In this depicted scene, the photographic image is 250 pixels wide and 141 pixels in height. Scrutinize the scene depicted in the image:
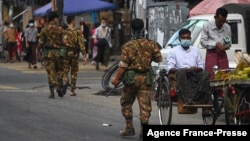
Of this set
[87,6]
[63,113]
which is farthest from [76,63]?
[87,6]

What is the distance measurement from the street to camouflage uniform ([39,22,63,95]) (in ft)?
2.15

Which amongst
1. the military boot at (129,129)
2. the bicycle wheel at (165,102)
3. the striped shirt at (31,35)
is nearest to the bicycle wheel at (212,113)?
the bicycle wheel at (165,102)

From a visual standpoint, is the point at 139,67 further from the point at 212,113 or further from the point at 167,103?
the point at 212,113

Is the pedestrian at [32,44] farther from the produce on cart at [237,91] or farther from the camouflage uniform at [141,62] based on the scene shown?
the camouflage uniform at [141,62]

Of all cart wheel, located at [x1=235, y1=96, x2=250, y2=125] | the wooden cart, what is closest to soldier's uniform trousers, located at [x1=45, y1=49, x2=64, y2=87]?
the wooden cart

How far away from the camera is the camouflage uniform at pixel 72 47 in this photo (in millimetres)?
16953

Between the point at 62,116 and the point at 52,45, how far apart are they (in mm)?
3206

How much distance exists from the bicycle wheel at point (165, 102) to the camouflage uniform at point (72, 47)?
489 cm

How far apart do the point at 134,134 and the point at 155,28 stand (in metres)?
8.82

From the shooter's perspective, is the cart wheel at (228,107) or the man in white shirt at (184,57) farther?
the man in white shirt at (184,57)

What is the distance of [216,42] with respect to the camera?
13055 millimetres

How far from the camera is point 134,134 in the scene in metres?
11.6

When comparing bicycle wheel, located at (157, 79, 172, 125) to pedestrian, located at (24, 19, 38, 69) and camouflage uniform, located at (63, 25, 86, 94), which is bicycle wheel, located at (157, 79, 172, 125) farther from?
pedestrian, located at (24, 19, 38, 69)

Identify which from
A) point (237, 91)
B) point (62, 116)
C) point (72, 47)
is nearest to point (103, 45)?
point (72, 47)
